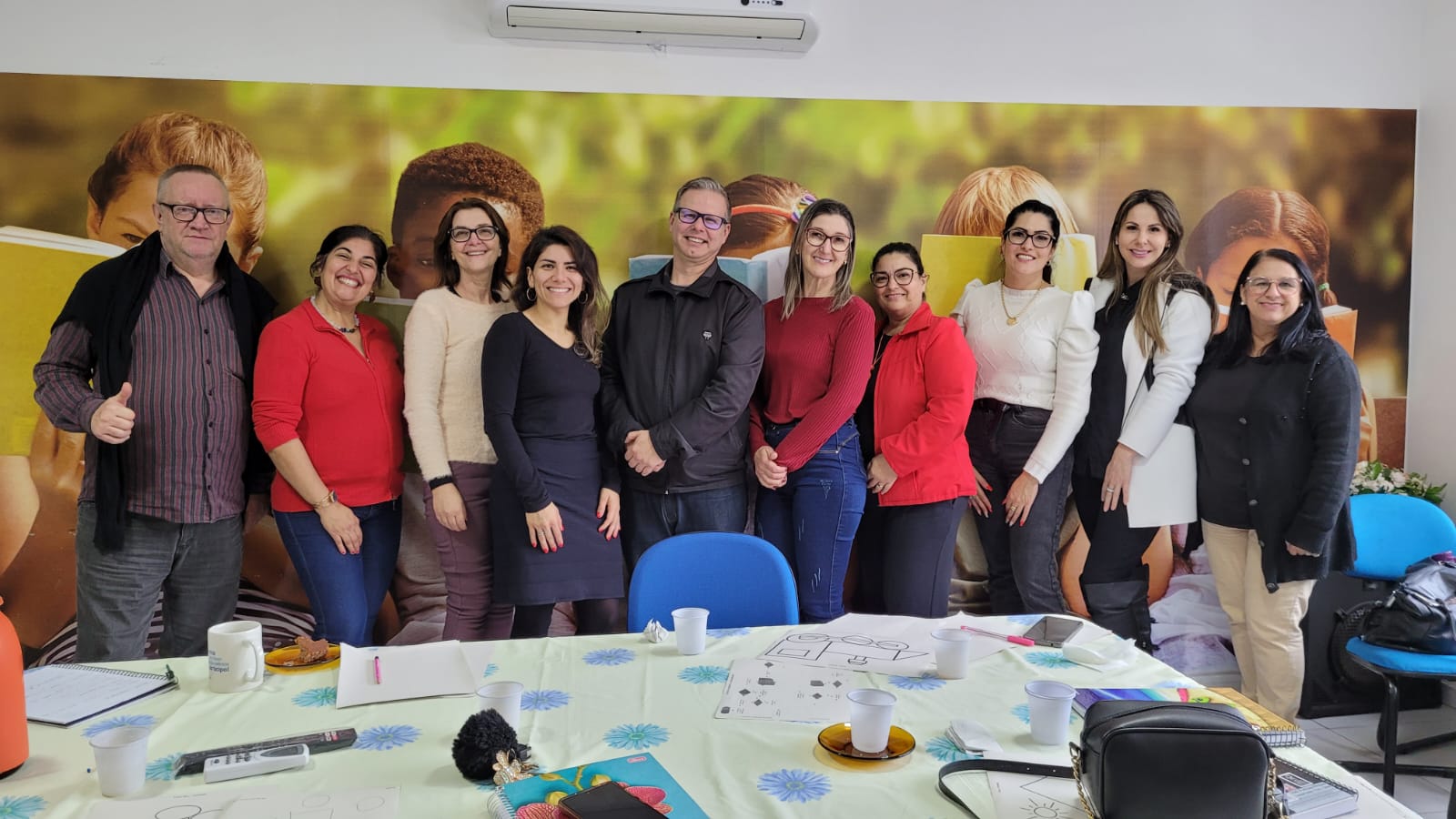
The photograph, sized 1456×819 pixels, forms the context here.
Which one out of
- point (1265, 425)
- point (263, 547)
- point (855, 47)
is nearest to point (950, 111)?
point (855, 47)

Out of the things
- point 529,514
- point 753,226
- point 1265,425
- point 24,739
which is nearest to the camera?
point 24,739

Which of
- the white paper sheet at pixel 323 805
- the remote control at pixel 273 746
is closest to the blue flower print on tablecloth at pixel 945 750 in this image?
the white paper sheet at pixel 323 805

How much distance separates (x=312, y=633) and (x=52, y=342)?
4.07 feet

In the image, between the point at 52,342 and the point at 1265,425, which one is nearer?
the point at 52,342

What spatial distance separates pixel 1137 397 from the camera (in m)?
3.39

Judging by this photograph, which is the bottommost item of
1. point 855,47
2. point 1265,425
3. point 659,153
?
point 1265,425

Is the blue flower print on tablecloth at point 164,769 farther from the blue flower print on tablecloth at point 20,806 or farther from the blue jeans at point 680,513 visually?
the blue jeans at point 680,513

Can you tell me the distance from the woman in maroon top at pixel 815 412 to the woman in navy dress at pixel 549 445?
58 centimetres

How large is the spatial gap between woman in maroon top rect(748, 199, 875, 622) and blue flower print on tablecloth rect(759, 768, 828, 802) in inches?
67.5

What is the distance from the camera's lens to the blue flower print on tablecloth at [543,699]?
1.56 metres

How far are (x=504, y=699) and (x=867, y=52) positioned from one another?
2.93m

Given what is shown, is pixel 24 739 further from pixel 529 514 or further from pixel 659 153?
pixel 659 153

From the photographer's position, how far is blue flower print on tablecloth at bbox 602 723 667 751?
55.6 inches

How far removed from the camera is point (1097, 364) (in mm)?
3434
